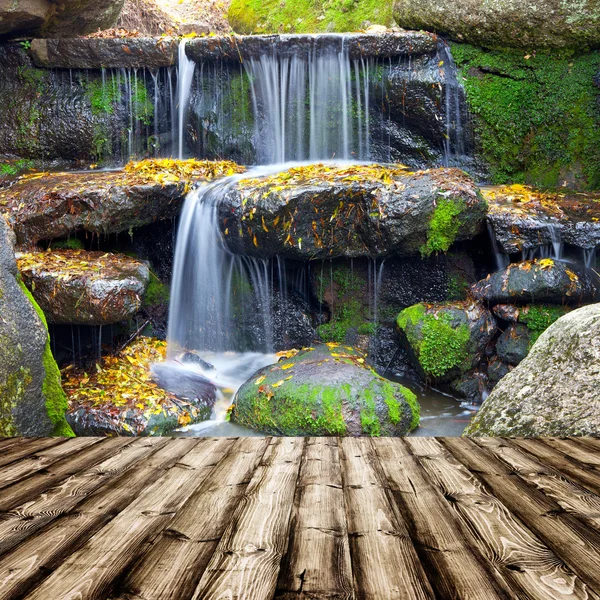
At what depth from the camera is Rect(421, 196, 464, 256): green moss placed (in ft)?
22.5

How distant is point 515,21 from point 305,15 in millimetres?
5597

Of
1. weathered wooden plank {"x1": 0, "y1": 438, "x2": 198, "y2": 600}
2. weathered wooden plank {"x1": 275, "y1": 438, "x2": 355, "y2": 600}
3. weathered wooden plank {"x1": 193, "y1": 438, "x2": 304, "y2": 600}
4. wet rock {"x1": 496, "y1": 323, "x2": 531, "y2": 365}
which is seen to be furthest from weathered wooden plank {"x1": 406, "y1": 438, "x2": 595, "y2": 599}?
wet rock {"x1": 496, "y1": 323, "x2": 531, "y2": 365}

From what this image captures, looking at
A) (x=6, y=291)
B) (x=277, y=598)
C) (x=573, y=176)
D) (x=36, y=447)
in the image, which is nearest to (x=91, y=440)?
(x=36, y=447)

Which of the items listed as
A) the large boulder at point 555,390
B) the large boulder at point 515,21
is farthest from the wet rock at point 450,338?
the large boulder at point 515,21

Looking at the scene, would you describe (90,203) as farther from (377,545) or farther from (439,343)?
(377,545)

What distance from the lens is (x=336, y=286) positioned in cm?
780

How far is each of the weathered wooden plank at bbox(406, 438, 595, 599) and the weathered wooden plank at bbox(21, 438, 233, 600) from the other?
846mm

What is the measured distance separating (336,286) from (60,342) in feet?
11.3

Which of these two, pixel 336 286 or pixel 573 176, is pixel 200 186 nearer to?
pixel 336 286

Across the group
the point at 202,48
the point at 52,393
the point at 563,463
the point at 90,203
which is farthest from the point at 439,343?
the point at 202,48

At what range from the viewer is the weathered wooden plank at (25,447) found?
7.87 feet

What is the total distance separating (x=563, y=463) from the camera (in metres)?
2.25

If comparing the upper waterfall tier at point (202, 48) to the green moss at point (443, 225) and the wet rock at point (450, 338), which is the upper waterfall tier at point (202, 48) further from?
the wet rock at point (450, 338)

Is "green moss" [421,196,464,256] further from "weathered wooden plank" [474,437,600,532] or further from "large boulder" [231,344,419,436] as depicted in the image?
"weathered wooden plank" [474,437,600,532]
